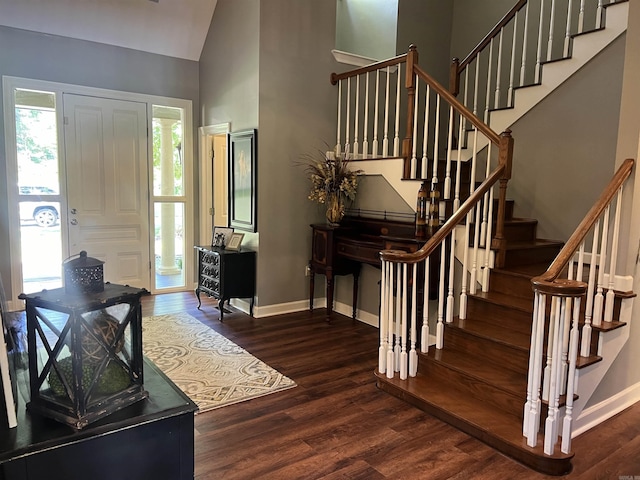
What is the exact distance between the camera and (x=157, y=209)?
19.1 feet

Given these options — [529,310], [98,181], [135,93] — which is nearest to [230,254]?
[98,181]

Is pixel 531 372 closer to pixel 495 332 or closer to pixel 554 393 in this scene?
pixel 554 393

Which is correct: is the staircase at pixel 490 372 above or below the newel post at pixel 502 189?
below

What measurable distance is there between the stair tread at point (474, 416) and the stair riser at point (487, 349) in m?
0.29

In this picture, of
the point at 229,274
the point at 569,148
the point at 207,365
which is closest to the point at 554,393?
the point at 207,365

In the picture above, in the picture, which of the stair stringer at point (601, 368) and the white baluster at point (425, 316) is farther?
the white baluster at point (425, 316)

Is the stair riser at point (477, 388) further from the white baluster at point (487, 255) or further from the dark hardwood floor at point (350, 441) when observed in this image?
the white baluster at point (487, 255)

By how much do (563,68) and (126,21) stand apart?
4453 millimetres

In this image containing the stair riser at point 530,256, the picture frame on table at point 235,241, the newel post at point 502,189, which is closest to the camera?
the newel post at point 502,189

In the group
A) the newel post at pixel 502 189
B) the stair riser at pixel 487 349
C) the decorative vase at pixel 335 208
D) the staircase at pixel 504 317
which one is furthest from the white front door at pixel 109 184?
the newel post at pixel 502 189

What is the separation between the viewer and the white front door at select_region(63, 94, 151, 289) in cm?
517

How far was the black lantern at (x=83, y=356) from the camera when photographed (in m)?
1.16

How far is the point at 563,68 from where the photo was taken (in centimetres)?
412

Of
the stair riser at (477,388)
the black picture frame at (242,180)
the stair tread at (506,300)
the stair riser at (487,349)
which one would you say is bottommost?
the stair riser at (477,388)
